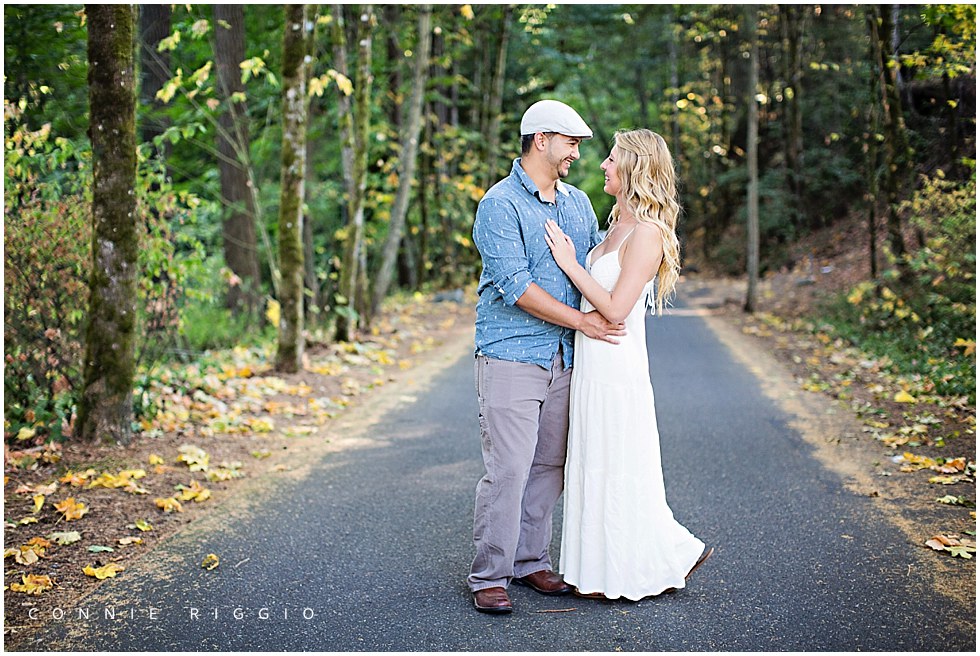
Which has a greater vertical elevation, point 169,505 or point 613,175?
point 613,175

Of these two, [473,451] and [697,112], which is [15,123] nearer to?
[473,451]

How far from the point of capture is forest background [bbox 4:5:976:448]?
706cm

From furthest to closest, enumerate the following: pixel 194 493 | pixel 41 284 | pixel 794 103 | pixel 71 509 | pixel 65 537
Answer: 1. pixel 794 103
2. pixel 41 284
3. pixel 194 493
4. pixel 71 509
5. pixel 65 537

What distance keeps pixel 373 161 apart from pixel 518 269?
51.1 ft

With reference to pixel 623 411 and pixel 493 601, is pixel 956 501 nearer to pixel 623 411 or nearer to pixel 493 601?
pixel 623 411

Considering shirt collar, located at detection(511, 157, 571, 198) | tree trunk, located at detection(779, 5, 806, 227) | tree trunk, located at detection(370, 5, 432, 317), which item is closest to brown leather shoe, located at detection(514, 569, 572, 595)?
shirt collar, located at detection(511, 157, 571, 198)

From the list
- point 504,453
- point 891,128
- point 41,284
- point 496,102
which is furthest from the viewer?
point 496,102

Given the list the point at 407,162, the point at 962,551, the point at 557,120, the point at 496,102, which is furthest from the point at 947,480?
the point at 496,102

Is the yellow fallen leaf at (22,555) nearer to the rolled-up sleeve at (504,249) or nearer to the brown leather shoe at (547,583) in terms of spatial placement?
the brown leather shoe at (547,583)

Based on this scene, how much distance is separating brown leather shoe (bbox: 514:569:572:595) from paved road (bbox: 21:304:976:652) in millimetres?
65

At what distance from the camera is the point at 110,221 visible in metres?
6.66

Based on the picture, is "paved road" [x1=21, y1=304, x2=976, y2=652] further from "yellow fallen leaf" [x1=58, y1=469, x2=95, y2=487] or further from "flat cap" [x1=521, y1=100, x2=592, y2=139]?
"flat cap" [x1=521, y1=100, x2=592, y2=139]

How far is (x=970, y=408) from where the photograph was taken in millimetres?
8125

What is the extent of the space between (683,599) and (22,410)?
16.5ft
